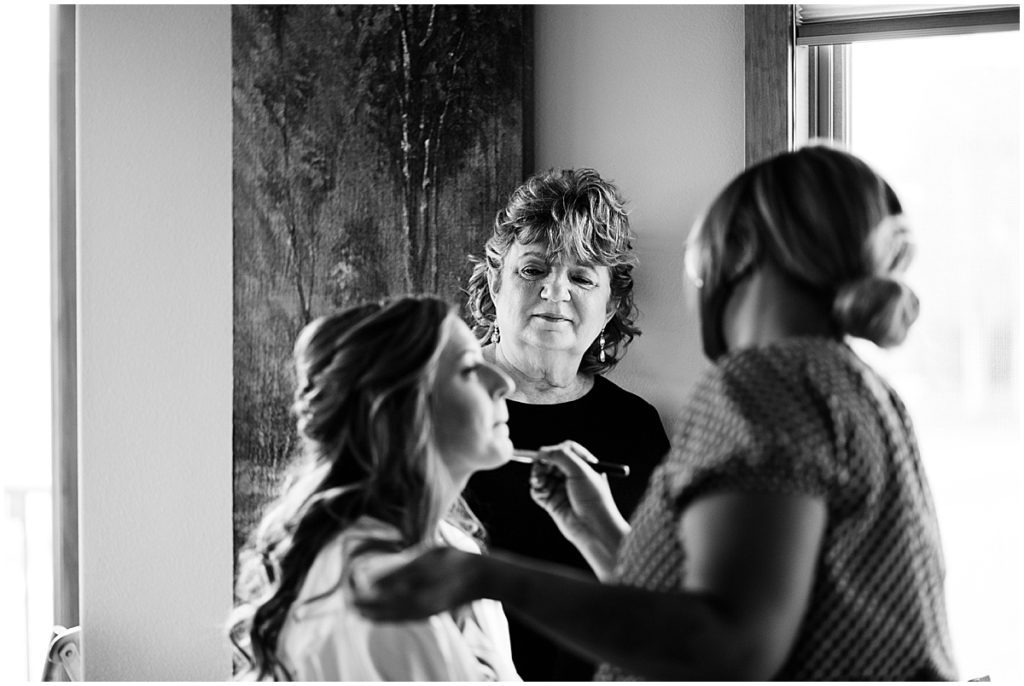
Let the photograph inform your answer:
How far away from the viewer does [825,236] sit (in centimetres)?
56

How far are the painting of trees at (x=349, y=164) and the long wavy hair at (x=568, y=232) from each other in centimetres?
3

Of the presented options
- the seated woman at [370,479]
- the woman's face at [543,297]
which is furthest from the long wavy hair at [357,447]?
the woman's face at [543,297]

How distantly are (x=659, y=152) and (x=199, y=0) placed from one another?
0.59 m

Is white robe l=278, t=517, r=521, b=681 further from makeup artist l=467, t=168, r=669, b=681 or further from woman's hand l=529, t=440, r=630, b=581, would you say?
makeup artist l=467, t=168, r=669, b=681

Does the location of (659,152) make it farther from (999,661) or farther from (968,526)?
(999,661)

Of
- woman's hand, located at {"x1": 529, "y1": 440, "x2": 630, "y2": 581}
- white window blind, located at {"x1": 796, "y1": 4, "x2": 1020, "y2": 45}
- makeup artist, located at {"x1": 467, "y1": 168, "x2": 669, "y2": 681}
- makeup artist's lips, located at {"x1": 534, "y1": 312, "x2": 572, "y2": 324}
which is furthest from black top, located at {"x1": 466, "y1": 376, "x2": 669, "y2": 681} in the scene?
white window blind, located at {"x1": 796, "y1": 4, "x2": 1020, "y2": 45}

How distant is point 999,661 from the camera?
44.7 inches

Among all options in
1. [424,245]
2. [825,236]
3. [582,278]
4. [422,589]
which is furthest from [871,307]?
[424,245]

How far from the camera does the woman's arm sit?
47 centimetres

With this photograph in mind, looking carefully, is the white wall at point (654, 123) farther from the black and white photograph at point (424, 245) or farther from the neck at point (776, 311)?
the neck at point (776, 311)

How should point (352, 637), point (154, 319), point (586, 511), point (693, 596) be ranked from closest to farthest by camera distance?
point (693, 596), point (352, 637), point (586, 511), point (154, 319)

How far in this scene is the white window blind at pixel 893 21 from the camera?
3.59 feet

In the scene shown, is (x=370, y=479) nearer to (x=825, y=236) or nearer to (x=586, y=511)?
(x=586, y=511)

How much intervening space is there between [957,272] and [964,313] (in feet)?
0.18
